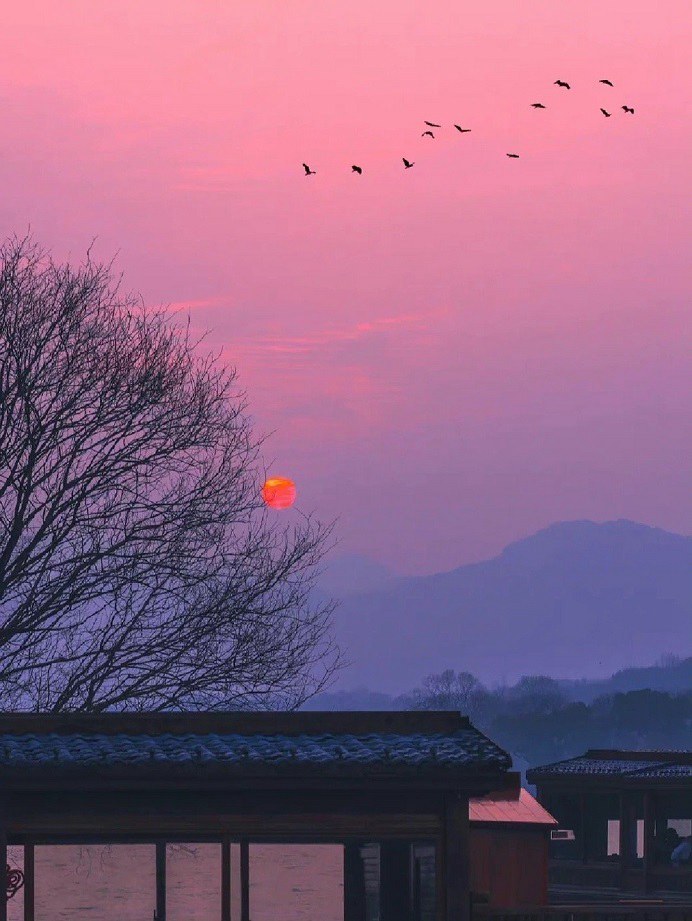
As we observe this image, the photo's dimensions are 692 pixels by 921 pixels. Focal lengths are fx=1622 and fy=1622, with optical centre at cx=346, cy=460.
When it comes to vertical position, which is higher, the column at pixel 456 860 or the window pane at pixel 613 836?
the column at pixel 456 860

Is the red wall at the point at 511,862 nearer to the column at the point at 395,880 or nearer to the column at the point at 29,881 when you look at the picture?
the column at the point at 395,880

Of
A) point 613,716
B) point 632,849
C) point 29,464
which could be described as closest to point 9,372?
point 29,464

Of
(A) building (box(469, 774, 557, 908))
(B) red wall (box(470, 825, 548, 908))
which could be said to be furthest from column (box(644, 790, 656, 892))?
(B) red wall (box(470, 825, 548, 908))

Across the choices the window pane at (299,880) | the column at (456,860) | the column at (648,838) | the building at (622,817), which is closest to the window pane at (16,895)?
the window pane at (299,880)

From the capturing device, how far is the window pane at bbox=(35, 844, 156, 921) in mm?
18922

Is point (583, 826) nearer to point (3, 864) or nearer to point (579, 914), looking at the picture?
point (579, 914)

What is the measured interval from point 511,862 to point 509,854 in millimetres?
170

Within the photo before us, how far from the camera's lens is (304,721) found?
20031 millimetres

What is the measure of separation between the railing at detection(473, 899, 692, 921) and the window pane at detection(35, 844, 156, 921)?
160 inches

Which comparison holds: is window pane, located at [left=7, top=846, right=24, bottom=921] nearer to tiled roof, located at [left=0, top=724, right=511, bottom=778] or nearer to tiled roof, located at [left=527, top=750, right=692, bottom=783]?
tiled roof, located at [left=0, top=724, right=511, bottom=778]

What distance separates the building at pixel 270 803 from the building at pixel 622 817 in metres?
26.4

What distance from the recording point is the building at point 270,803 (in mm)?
18781

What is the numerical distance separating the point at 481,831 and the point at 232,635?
5810 millimetres

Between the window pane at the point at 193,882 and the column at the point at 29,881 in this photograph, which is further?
the window pane at the point at 193,882
